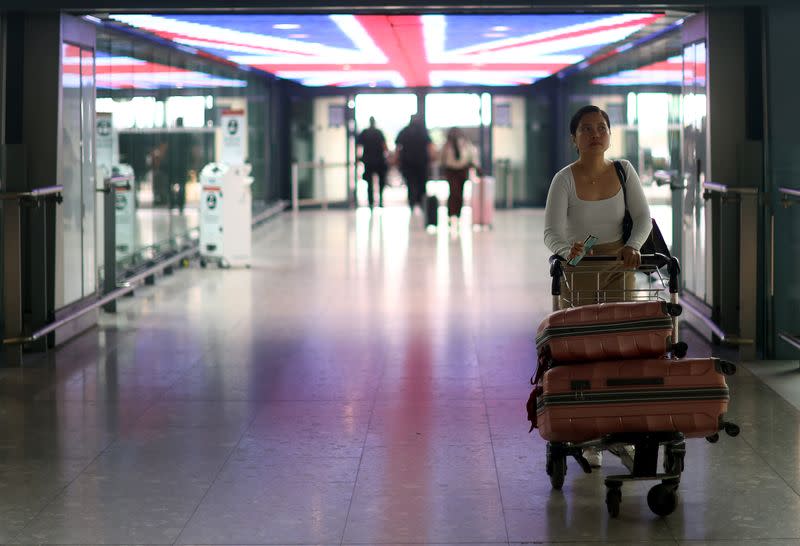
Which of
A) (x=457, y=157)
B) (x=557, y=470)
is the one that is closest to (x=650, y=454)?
(x=557, y=470)

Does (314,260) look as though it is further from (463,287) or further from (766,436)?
(766,436)

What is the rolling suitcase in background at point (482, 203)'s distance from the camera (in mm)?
20750

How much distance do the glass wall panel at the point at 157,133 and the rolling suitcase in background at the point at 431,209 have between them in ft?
11.8

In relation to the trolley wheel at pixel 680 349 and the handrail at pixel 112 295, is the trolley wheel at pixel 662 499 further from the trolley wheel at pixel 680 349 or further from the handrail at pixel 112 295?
the handrail at pixel 112 295

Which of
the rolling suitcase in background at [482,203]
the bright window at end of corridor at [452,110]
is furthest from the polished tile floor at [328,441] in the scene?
the bright window at end of corridor at [452,110]

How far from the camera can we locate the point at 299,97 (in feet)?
90.5

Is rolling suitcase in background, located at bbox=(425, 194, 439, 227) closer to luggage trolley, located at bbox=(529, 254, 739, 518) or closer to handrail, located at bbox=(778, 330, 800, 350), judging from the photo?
handrail, located at bbox=(778, 330, 800, 350)

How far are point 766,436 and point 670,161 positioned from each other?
6158 millimetres

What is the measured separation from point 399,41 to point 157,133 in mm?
3617

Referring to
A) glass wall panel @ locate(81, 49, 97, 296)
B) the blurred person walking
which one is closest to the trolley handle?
glass wall panel @ locate(81, 49, 97, 296)

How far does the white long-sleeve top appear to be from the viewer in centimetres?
548

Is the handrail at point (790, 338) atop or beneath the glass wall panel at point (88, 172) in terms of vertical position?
beneath

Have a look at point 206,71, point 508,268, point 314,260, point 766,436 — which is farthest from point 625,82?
point 766,436

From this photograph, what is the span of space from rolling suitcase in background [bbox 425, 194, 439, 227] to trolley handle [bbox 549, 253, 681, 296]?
14.6 meters
